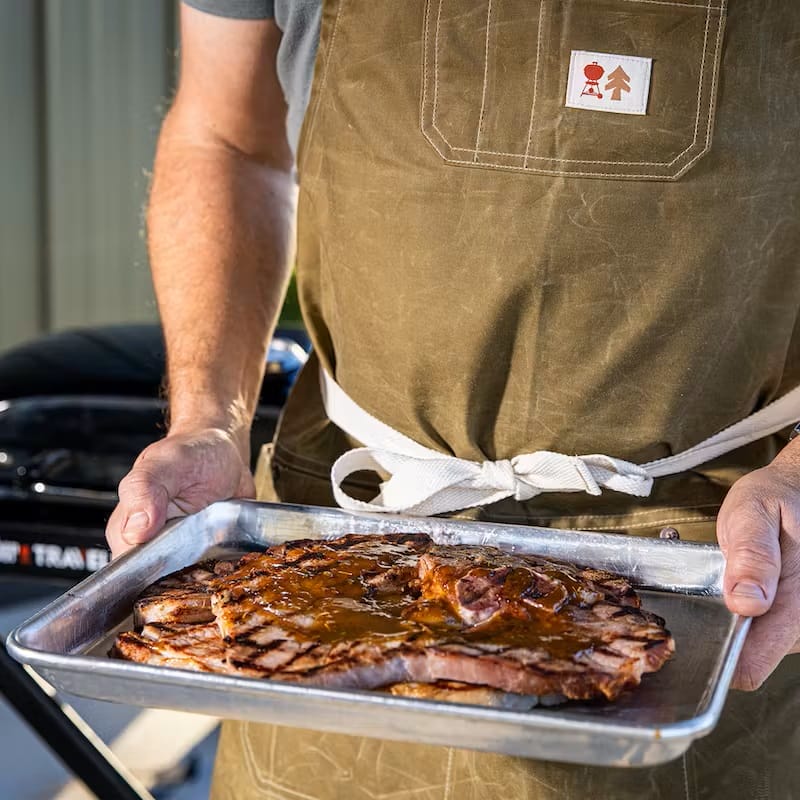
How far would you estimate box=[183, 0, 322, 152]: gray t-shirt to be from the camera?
1.63 meters

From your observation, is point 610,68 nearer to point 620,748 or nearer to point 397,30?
point 397,30

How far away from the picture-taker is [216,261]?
1.78 metres

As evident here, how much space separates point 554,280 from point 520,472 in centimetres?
24

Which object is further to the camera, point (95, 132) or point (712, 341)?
point (95, 132)

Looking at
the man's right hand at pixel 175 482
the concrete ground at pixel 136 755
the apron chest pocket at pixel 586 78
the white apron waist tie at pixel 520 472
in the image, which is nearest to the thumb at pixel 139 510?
the man's right hand at pixel 175 482

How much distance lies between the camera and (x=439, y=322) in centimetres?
146

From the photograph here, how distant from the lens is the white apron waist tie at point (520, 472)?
4.70 feet

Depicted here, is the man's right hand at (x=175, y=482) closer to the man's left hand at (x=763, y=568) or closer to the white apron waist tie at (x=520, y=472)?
the white apron waist tie at (x=520, y=472)

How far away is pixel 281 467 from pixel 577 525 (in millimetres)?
452

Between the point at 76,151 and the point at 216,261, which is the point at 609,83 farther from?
the point at 76,151

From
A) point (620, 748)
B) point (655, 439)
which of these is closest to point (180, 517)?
point (655, 439)

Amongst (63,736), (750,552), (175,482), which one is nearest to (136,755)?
(63,736)

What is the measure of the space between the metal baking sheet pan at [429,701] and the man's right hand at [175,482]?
29 mm

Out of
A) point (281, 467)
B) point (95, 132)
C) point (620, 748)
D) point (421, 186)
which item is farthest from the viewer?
point (95, 132)
